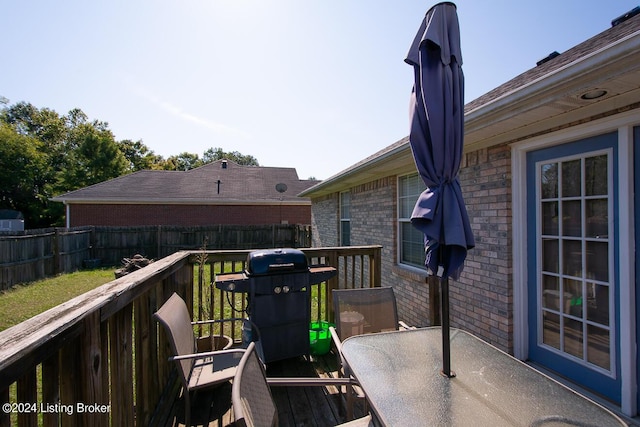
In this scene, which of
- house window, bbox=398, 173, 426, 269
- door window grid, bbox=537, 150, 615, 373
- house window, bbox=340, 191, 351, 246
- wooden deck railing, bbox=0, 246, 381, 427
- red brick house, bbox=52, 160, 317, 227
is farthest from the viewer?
red brick house, bbox=52, 160, 317, 227

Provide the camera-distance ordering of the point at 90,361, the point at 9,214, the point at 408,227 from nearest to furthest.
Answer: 1. the point at 90,361
2. the point at 408,227
3. the point at 9,214

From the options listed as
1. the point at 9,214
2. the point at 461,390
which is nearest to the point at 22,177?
the point at 9,214

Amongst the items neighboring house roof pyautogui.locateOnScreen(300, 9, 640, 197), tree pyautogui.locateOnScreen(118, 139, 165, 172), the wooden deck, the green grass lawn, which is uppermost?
tree pyautogui.locateOnScreen(118, 139, 165, 172)

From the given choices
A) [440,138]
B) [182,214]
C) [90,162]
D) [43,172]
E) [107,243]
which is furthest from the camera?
[43,172]

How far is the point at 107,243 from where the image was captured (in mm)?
13648

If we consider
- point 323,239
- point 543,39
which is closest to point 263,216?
point 323,239

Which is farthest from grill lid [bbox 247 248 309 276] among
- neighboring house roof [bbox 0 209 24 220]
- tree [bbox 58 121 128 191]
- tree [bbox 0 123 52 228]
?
tree [bbox 0 123 52 228]

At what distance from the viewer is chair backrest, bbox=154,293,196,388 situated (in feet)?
6.78

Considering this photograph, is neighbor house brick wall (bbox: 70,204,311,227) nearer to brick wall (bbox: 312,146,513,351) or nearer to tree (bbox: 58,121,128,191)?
tree (bbox: 58,121,128,191)

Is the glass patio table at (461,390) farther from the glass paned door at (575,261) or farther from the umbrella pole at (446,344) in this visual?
the glass paned door at (575,261)

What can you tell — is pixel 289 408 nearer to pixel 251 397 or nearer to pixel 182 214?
pixel 251 397

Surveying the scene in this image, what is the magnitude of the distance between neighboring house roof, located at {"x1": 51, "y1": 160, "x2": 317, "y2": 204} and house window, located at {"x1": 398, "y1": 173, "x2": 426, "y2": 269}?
967 cm

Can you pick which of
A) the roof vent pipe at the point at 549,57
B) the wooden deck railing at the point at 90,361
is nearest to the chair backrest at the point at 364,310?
the wooden deck railing at the point at 90,361

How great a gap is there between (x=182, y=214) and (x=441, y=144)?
1707 centimetres
